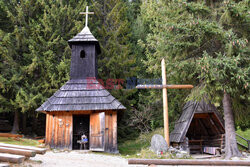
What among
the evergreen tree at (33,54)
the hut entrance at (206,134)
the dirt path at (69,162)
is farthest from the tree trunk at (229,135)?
the evergreen tree at (33,54)

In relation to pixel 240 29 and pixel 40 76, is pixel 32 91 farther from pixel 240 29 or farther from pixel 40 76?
pixel 240 29

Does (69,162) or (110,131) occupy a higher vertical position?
(110,131)

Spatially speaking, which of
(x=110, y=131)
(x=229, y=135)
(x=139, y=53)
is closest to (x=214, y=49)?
(x=229, y=135)

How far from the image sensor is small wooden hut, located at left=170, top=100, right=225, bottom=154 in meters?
10.2

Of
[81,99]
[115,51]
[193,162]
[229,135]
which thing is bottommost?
[193,162]

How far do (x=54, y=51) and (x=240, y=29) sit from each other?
44.1 ft

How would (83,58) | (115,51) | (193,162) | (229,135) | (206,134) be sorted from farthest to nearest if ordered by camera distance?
(115,51) → (83,58) → (206,134) → (229,135) → (193,162)

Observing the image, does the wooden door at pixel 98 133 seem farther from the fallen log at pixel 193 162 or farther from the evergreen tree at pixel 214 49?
A: the fallen log at pixel 193 162

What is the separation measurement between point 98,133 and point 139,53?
12542 mm

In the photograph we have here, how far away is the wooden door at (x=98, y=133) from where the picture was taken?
11.0 m

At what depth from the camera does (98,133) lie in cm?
1123

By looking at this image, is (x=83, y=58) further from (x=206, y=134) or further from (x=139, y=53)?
(x=139, y=53)

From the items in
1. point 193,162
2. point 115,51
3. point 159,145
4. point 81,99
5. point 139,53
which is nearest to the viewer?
point 193,162

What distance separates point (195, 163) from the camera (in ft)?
16.2
